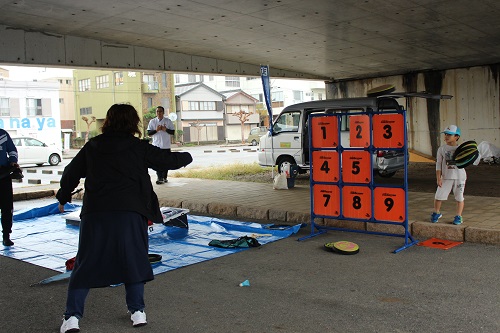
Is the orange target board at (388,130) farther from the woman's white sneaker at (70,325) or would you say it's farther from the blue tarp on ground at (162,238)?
the woman's white sneaker at (70,325)

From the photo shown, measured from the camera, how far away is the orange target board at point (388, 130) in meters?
6.24

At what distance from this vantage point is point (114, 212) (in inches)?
148

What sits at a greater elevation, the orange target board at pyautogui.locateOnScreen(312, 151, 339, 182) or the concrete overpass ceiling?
the concrete overpass ceiling

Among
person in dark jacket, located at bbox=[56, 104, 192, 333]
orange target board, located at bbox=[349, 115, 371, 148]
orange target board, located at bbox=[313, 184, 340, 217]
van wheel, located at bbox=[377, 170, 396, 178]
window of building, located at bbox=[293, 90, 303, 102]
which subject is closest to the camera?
person in dark jacket, located at bbox=[56, 104, 192, 333]

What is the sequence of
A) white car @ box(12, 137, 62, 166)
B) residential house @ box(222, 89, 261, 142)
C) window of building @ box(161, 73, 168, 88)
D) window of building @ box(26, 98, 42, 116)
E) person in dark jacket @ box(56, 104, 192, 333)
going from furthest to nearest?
1. residential house @ box(222, 89, 261, 142)
2. window of building @ box(161, 73, 168, 88)
3. window of building @ box(26, 98, 42, 116)
4. white car @ box(12, 137, 62, 166)
5. person in dark jacket @ box(56, 104, 192, 333)

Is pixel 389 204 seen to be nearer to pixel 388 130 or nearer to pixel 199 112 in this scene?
pixel 388 130

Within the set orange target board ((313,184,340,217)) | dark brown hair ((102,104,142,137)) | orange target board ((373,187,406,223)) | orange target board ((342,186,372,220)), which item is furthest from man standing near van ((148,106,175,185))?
dark brown hair ((102,104,142,137))

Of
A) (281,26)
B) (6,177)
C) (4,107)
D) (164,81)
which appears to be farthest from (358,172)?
(164,81)

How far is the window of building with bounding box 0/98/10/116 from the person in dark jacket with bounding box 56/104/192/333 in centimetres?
3597

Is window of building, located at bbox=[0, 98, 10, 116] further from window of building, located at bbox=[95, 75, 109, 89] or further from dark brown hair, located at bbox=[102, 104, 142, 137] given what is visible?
dark brown hair, located at bbox=[102, 104, 142, 137]

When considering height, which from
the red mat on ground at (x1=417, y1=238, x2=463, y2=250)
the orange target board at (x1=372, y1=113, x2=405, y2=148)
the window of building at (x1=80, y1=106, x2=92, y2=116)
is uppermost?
the window of building at (x1=80, y1=106, x2=92, y2=116)

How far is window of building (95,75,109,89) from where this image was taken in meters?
53.0

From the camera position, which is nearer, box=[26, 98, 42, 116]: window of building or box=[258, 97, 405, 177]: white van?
box=[258, 97, 405, 177]: white van

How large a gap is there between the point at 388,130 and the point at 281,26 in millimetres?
5751
